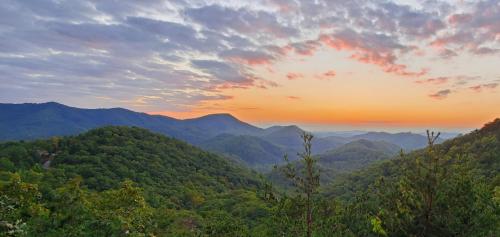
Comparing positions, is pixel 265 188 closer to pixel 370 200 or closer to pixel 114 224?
pixel 370 200

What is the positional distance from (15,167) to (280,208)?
113980mm

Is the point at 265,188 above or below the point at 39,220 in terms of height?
above

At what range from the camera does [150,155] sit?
155m

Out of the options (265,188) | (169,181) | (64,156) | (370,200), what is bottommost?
(169,181)

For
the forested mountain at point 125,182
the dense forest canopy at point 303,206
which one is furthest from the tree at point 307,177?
the forested mountain at point 125,182

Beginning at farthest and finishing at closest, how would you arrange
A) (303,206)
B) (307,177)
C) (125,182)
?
(125,182) < (303,206) < (307,177)

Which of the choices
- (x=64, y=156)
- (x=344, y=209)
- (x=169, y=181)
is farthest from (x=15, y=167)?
(x=344, y=209)

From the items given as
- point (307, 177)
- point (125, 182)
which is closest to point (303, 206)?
point (307, 177)

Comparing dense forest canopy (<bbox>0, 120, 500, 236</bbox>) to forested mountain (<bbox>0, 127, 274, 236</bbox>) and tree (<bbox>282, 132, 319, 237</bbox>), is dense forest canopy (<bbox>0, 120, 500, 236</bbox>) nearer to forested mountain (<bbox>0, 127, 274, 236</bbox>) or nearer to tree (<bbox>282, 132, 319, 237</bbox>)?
tree (<bbox>282, 132, 319, 237</bbox>)

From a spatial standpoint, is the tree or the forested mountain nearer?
the tree

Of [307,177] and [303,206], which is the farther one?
[303,206]

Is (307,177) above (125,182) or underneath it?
above

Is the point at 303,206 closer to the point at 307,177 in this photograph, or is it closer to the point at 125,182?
the point at 307,177

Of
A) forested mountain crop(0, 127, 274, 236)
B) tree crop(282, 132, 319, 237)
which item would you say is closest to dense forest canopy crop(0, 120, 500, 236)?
tree crop(282, 132, 319, 237)
